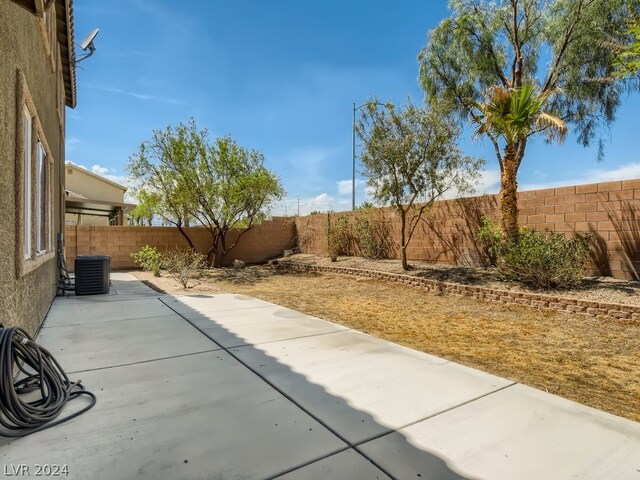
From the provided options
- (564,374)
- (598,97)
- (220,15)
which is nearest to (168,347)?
(564,374)

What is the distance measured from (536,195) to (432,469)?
9.00m

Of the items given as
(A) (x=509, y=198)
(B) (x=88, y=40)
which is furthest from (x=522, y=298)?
(B) (x=88, y=40)

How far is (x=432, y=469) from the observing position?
197 cm

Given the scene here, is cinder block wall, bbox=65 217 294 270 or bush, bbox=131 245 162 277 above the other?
cinder block wall, bbox=65 217 294 270

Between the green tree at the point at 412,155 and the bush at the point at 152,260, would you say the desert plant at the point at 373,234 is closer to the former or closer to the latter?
the green tree at the point at 412,155

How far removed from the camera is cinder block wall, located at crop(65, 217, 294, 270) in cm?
1371

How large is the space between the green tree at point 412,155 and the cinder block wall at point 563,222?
78 centimetres

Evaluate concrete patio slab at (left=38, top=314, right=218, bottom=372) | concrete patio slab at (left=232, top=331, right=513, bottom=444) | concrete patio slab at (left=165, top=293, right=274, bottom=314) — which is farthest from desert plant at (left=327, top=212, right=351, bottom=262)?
concrete patio slab at (left=232, top=331, right=513, bottom=444)

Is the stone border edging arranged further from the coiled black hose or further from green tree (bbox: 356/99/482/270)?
the coiled black hose

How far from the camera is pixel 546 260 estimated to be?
25.3 feet

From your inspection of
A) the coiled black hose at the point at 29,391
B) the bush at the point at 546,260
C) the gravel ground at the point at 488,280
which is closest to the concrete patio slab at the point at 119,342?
the coiled black hose at the point at 29,391

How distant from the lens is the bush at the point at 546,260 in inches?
296

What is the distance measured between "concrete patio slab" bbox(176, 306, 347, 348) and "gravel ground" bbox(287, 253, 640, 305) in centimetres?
506

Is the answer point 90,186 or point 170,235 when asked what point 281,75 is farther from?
point 90,186
